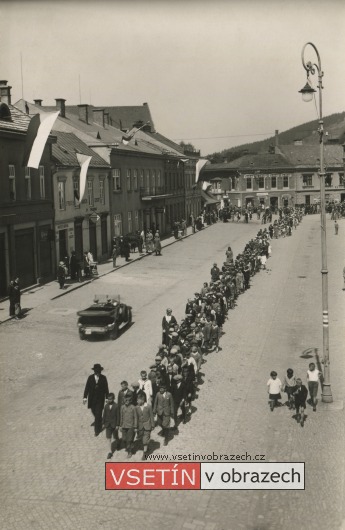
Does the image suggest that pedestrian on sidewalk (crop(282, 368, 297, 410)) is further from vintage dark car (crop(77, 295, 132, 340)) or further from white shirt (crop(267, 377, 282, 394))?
vintage dark car (crop(77, 295, 132, 340))

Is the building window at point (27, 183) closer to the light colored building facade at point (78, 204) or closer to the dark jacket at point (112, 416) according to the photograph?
the light colored building facade at point (78, 204)

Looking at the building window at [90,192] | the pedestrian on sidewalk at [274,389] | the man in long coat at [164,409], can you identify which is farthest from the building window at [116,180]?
the man in long coat at [164,409]

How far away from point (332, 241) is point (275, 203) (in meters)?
38.5

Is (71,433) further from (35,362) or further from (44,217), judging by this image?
(44,217)

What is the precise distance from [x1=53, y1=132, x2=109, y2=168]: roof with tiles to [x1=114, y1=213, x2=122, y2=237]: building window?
420cm

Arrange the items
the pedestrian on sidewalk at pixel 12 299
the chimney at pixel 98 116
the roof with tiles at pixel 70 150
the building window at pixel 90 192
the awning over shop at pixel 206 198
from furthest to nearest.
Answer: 1. the awning over shop at pixel 206 198
2. the chimney at pixel 98 116
3. the building window at pixel 90 192
4. the roof with tiles at pixel 70 150
5. the pedestrian on sidewalk at pixel 12 299

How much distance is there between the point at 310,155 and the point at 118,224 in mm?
53529

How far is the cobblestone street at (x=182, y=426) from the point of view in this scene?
407 inches

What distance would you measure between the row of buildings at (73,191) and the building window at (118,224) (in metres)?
0.07

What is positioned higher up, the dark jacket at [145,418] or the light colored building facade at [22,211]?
the light colored building facade at [22,211]

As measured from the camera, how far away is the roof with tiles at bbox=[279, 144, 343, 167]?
89.6 meters

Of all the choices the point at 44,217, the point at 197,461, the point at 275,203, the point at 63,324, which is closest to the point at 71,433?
the point at 197,461

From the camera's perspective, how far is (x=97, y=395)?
45.2ft

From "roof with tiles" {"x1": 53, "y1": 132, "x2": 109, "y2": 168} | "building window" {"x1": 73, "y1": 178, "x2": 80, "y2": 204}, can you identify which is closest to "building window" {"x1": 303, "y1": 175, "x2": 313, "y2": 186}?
"roof with tiles" {"x1": 53, "y1": 132, "x2": 109, "y2": 168}
